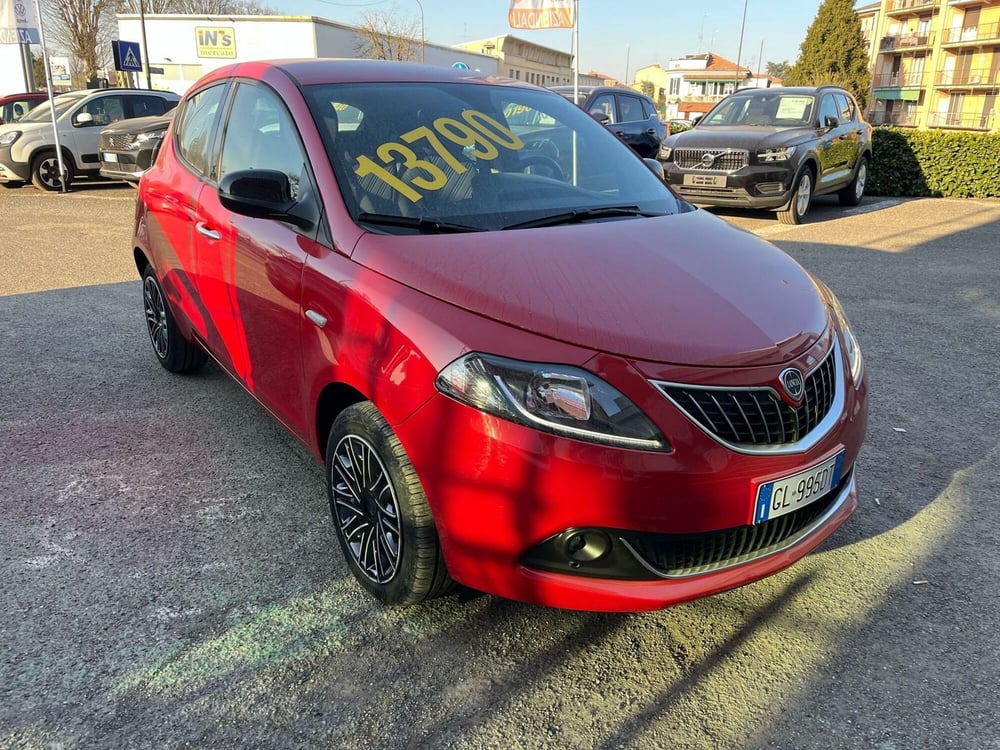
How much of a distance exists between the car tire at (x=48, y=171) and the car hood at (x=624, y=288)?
528 inches

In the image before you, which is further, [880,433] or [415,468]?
[880,433]

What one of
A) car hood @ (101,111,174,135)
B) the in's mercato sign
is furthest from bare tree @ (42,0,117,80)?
car hood @ (101,111,174,135)

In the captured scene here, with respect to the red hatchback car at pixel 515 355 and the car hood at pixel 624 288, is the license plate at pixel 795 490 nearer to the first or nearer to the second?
the red hatchback car at pixel 515 355

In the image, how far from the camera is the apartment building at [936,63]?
4869 centimetres

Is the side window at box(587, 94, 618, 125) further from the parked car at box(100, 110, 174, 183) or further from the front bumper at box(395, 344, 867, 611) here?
the front bumper at box(395, 344, 867, 611)

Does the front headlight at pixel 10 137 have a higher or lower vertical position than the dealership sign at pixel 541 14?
lower

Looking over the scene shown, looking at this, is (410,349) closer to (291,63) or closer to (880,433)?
(291,63)

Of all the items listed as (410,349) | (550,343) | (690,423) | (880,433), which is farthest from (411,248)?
(880,433)

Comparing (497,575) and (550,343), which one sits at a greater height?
(550,343)

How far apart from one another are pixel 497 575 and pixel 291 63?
2492 millimetres

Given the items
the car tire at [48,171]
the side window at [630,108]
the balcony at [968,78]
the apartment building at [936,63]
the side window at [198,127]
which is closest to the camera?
the side window at [198,127]

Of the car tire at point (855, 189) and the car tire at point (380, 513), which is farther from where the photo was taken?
the car tire at point (855, 189)

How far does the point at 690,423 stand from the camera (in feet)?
6.71

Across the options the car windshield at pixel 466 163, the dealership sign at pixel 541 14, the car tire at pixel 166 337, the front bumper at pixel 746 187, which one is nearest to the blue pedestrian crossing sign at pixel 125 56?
the dealership sign at pixel 541 14
